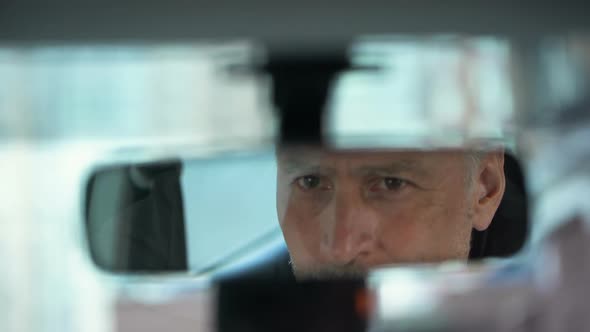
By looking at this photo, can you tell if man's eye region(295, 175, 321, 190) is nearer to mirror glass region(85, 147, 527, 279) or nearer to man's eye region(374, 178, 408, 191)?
mirror glass region(85, 147, 527, 279)

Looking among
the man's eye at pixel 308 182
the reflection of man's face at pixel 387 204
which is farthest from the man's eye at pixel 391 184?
the man's eye at pixel 308 182

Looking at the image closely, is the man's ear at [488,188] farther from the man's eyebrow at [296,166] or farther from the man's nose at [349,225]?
the man's eyebrow at [296,166]

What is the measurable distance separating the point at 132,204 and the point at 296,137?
2.05 ft

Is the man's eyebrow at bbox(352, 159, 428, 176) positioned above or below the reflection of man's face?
above

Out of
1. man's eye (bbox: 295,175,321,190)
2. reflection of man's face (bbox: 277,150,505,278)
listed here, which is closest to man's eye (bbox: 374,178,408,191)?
reflection of man's face (bbox: 277,150,505,278)

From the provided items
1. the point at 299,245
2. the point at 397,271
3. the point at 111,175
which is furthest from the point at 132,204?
the point at 397,271

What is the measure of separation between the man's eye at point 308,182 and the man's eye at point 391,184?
0.13m

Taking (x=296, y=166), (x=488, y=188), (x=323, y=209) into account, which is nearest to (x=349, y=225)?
(x=323, y=209)

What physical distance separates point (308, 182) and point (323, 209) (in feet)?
0.23

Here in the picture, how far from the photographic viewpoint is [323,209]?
1883 mm

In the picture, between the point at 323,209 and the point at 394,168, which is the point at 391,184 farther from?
the point at 323,209

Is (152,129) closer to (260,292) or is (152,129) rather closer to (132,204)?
(260,292)

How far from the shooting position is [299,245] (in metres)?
1.95

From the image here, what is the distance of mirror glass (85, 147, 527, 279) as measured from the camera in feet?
6.11
